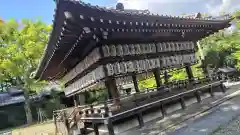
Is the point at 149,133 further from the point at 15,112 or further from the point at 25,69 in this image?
the point at 15,112

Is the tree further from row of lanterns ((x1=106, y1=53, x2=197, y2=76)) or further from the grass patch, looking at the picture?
row of lanterns ((x1=106, y1=53, x2=197, y2=76))

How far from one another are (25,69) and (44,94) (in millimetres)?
5313

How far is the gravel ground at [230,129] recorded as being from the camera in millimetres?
6427

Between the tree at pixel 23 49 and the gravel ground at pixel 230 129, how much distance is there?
22.7 m

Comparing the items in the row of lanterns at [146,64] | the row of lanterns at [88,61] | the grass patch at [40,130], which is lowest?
the grass patch at [40,130]

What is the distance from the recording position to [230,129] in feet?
22.1

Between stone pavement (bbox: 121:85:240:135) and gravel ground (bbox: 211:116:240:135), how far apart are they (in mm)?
201

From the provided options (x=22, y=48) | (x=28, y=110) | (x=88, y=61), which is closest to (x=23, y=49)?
(x=22, y=48)

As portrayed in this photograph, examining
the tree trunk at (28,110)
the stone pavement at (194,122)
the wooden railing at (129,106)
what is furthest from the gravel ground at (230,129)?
the tree trunk at (28,110)

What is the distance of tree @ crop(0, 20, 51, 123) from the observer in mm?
24719

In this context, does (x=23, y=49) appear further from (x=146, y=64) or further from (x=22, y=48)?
(x=146, y=64)

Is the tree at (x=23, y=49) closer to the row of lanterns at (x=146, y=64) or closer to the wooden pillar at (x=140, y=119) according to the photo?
the row of lanterns at (x=146, y=64)

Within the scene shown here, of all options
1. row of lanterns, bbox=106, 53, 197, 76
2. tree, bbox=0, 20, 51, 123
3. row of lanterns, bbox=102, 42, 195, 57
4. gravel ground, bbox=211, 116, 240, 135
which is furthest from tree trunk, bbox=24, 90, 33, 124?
gravel ground, bbox=211, 116, 240, 135

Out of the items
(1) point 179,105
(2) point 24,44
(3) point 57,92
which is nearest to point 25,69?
(2) point 24,44
